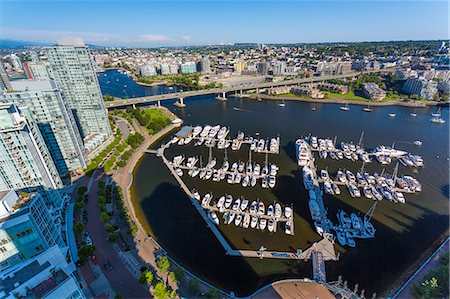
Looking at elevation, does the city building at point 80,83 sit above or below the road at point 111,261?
above

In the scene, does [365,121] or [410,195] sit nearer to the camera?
[410,195]

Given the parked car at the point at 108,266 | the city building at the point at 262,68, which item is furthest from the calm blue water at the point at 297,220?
the city building at the point at 262,68

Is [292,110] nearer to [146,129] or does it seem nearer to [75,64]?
[146,129]

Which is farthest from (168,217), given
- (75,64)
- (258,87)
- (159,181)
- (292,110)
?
(258,87)

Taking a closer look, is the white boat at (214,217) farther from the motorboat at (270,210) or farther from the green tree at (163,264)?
the green tree at (163,264)

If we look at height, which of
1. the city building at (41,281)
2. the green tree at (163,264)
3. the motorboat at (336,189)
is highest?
the city building at (41,281)

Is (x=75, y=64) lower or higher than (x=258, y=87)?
higher

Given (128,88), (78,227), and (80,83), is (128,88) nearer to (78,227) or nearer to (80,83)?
(80,83)
